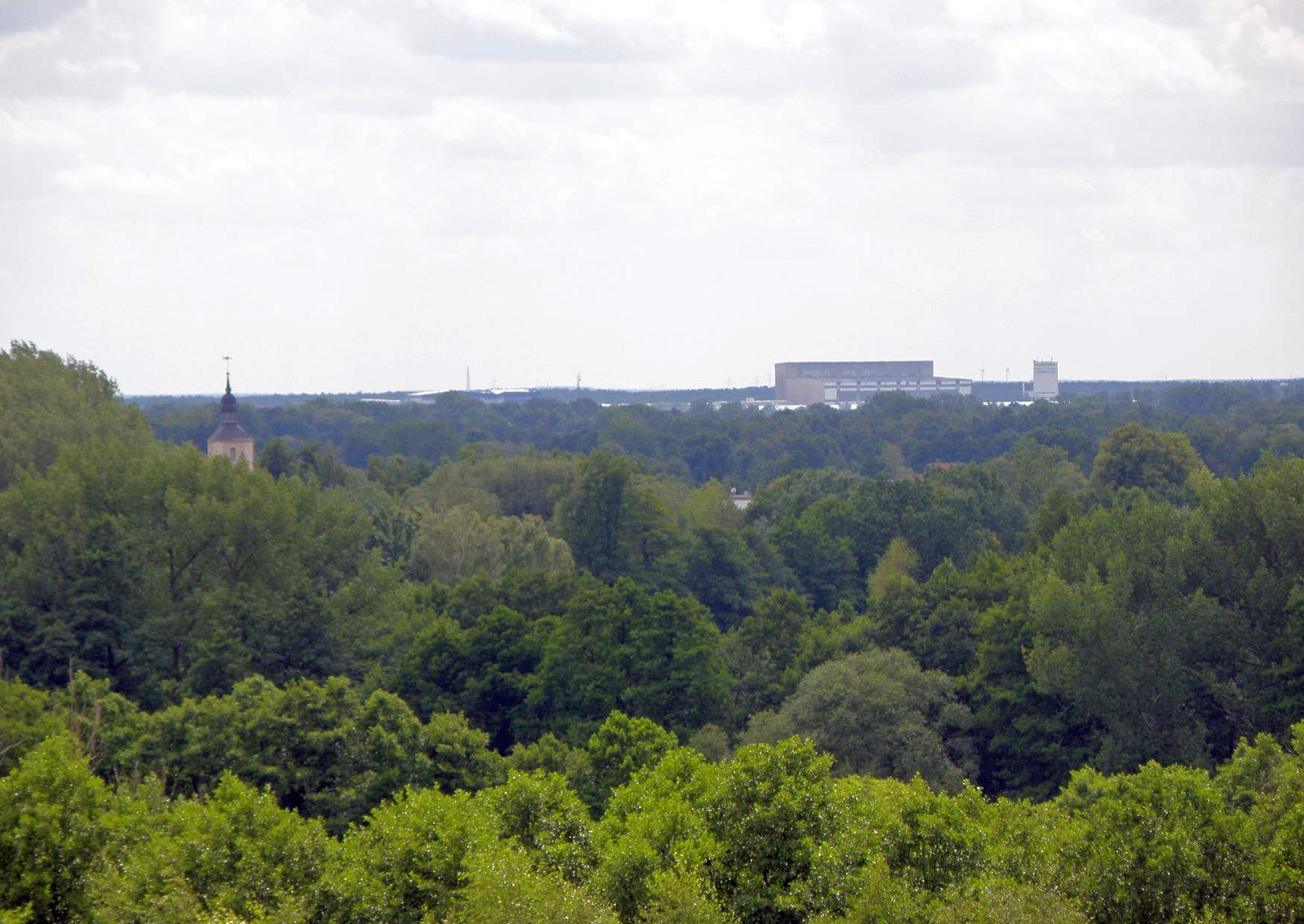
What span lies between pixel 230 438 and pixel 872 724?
72.9 meters

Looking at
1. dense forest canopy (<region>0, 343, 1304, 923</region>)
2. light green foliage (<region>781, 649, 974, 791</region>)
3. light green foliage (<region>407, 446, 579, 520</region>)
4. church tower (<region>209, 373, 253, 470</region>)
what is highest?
church tower (<region>209, 373, 253, 470</region>)

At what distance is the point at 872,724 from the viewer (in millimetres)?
50406

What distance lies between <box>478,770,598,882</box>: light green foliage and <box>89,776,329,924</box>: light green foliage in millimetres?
3695

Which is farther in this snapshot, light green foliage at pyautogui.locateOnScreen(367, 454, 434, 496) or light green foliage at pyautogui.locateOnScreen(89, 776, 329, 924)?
light green foliage at pyautogui.locateOnScreen(367, 454, 434, 496)

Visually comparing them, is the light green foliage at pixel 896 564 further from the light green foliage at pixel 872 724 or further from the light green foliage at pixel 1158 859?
the light green foliage at pixel 1158 859

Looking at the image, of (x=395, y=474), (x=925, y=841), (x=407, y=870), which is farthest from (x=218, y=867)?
(x=395, y=474)

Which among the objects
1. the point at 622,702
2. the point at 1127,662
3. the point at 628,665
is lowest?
the point at 622,702

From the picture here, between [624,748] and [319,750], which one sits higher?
[319,750]

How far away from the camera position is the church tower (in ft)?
363

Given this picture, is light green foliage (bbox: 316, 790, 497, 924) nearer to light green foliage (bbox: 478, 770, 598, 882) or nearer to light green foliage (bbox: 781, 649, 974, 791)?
light green foliage (bbox: 478, 770, 598, 882)

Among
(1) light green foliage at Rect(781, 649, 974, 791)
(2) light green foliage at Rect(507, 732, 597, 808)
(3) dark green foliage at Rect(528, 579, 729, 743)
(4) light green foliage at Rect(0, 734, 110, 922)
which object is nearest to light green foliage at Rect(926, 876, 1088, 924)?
(4) light green foliage at Rect(0, 734, 110, 922)

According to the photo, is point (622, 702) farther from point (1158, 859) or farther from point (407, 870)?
point (1158, 859)

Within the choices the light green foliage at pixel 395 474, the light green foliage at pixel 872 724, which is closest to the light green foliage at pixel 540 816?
the light green foliage at pixel 872 724

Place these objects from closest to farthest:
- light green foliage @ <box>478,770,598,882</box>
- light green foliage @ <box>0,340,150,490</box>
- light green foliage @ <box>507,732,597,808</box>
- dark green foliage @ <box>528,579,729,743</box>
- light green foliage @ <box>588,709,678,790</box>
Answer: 1. light green foliage @ <box>478,770,598,882</box>
2. light green foliage @ <box>588,709,678,790</box>
3. light green foliage @ <box>507,732,597,808</box>
4. dark green foliage @ <box>528,579,729,743</box>
5. light green foliage @ <box>0,340,150,490</box>
